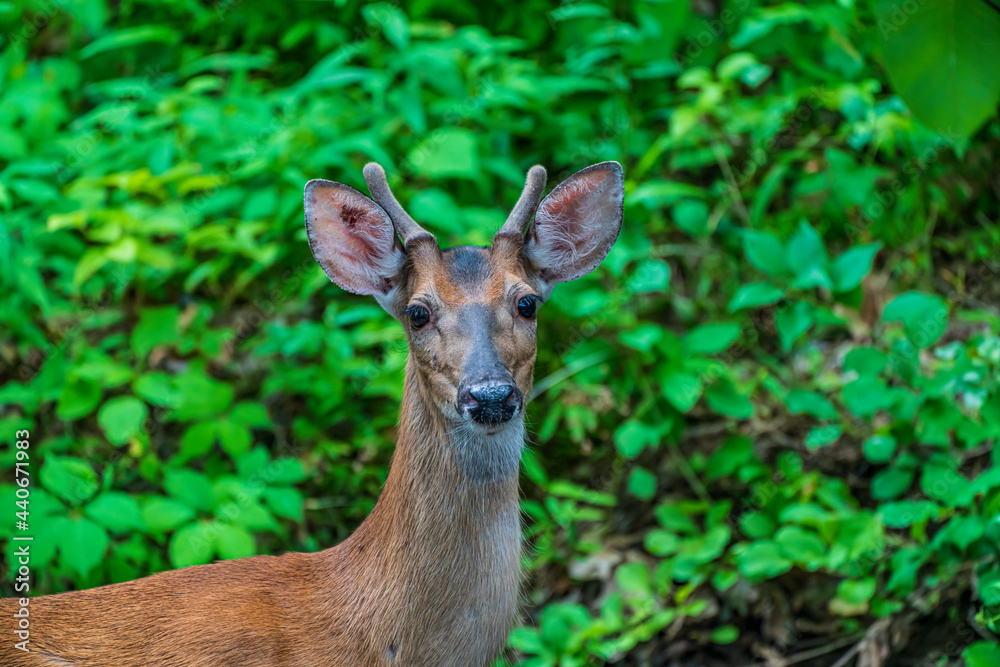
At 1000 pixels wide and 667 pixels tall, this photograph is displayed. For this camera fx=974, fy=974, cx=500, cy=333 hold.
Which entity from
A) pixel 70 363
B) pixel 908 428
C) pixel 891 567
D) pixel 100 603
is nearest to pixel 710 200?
pixel 908 428

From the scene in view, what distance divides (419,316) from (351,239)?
0.36 meters

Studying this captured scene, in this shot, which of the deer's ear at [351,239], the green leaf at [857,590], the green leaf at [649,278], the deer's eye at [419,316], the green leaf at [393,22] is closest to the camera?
the deer's eye at [419,316]

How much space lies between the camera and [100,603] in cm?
258

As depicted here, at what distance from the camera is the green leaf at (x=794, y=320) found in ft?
12.0

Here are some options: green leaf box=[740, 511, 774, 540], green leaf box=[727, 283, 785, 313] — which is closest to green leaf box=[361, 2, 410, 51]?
green leaf box=[727, 283, 785, 313]

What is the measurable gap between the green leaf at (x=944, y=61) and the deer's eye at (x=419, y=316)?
1.64 metres

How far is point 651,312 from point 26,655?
10.2ft

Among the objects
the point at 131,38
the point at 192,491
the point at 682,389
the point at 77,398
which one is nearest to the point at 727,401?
the point at 682,389

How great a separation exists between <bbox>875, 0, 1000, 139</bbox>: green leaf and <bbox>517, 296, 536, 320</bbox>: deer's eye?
159 centimetres

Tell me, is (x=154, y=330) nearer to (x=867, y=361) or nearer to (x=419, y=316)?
(x=419, y=316)

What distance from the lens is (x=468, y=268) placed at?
8.54ft

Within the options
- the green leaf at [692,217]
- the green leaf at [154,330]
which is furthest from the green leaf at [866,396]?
the green leaf at [154,330]

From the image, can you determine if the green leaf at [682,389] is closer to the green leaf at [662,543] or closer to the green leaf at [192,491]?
the green leaf at [662,543]

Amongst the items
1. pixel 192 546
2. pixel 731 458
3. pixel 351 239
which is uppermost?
pixel 351 239
